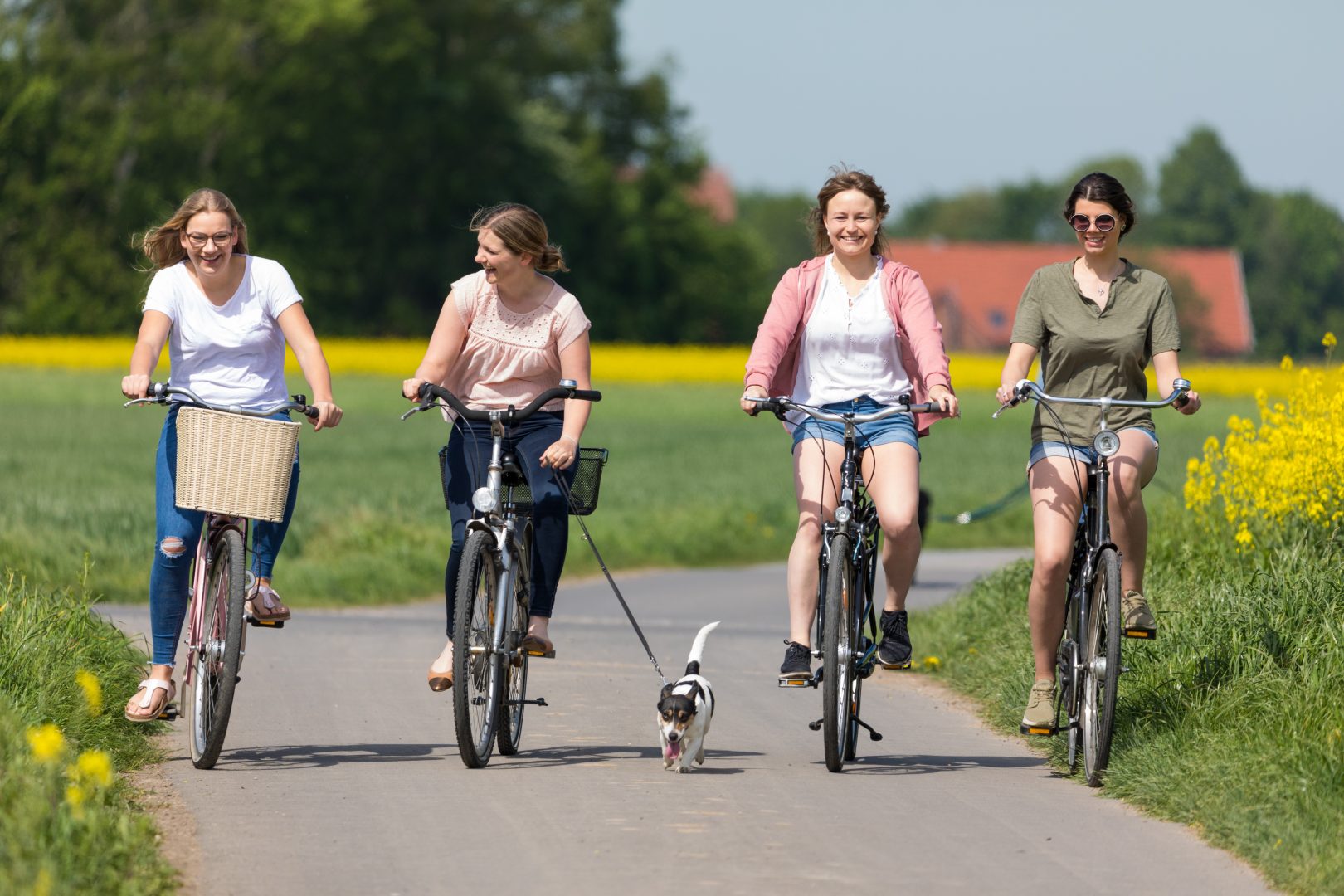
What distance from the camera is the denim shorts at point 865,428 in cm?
787

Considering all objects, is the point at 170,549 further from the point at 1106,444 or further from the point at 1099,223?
the point at 1099,223

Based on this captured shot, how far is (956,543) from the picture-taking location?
898 inches

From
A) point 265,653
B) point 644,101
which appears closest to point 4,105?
point 644,101

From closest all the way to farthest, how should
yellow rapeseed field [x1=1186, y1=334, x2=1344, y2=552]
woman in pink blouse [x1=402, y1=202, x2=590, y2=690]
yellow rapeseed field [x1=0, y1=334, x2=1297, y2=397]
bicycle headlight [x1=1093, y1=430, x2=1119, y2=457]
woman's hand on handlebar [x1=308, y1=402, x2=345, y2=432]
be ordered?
bicycle headlight [x1=1093, y1=430, x2=1119, y2=457] → woman's hand on handlebar [x1=308, y1=402, x2=345, y2=432] → woman in pink blouse [x1=402, y1=202, x2=590, y2=690] → yellow rapeseed field [x1=1186, y1=334, x2=1344, y2=552] → yellow rapeseed field [x1=0, y1=334, x2=1297, y2=397]

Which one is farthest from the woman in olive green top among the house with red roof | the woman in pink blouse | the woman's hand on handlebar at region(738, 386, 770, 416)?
the house with red roof

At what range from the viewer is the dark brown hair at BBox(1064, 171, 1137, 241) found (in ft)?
25.4

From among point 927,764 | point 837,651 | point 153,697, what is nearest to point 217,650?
point 153,697

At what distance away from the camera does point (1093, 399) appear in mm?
7527

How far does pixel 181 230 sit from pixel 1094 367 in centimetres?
320

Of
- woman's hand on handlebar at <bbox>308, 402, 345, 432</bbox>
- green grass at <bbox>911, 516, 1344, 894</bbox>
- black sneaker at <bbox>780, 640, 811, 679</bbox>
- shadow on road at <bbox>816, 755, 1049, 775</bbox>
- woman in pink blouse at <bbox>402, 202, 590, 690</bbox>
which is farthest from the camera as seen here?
woman in pink blouse at <bbox>402, 202, 590, 690</bbox>

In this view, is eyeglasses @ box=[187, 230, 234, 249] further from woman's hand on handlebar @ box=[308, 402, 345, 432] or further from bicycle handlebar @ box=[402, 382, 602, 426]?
bicycle handlebar @ box=[402, 382, 602, 426]

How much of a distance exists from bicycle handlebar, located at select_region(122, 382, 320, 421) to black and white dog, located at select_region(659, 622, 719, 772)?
5.08 ft

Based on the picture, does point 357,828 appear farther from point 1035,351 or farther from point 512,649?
point 1035,351

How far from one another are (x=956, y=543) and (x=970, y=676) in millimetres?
12498
